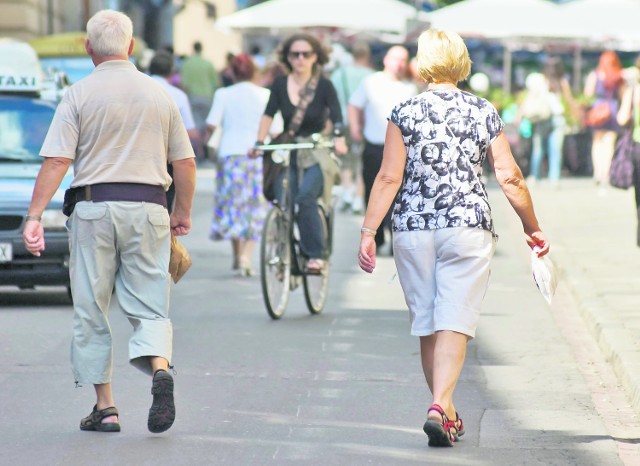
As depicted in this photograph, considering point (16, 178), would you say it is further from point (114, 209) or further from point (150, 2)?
point (150, 2)

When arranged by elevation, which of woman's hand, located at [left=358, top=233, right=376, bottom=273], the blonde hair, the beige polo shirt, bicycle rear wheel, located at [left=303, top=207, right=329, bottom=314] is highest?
the blonde hair

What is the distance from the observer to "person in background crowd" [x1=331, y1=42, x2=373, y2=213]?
63.8ft

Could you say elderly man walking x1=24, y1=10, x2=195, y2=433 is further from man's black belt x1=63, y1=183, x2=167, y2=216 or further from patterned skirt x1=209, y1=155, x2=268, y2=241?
patterned skirt x1=209, y1=155, x2=268, y2=241

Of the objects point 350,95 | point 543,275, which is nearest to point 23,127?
point 543,275

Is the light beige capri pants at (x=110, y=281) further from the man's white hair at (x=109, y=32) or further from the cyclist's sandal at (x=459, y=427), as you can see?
the cyclist's sandal at (x=459, y=427)

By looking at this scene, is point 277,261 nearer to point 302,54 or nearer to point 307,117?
point 307,117

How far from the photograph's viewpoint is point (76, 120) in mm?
→ 6789

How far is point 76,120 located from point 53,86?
6.54 m

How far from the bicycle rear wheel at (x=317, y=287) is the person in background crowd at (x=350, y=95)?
748 cm

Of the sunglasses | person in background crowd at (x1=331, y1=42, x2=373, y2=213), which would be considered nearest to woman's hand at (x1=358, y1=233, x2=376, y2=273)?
the sunglasses

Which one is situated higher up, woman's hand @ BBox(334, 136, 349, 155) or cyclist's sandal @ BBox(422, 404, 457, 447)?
woman's hand @ BBox(334, 136, 349, 155)

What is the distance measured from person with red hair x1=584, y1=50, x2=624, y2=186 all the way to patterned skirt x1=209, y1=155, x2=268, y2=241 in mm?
8375

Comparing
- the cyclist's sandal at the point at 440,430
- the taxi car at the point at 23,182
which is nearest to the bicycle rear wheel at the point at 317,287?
the taxi car at the point at 23,182

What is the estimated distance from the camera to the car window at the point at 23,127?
39.3 feet
